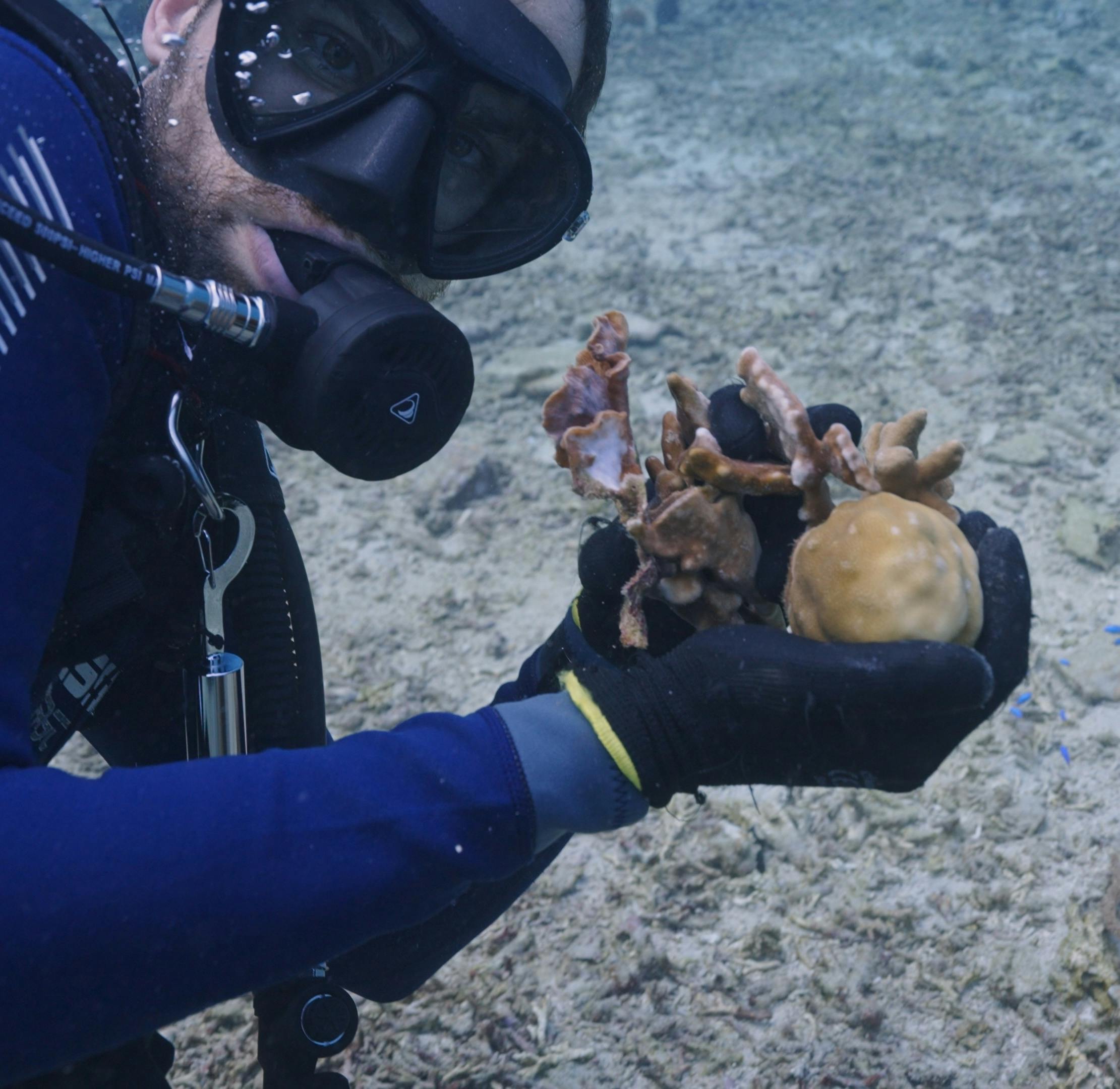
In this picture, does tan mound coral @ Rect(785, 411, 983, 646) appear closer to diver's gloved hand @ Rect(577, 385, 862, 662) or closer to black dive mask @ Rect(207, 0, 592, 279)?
diver's gloved hand @ Rect(577, 385, 862, 662)

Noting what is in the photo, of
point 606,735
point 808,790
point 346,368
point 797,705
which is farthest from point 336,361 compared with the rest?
point 808,790

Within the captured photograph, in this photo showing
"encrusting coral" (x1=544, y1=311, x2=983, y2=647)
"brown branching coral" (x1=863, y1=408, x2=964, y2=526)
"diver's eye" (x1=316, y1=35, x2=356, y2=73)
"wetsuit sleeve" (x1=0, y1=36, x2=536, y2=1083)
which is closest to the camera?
"wetsuit sleeve" (x1=0, y1=36, x2=536, y2=1083)

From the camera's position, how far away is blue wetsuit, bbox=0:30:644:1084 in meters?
1.01

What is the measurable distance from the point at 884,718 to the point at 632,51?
55.7 feet

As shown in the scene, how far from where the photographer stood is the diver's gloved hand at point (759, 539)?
1724 mm

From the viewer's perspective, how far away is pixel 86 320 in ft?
4.31

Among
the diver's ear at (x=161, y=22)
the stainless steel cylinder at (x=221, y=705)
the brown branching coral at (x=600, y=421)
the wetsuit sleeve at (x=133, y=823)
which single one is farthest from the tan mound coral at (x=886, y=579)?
the diver's ear at (x=161, y=22)

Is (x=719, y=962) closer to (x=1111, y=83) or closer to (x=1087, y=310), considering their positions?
(x=1087, y=310)

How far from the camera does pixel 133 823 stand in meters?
1.05

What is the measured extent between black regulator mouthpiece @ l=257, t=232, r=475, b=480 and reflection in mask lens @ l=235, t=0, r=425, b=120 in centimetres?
32

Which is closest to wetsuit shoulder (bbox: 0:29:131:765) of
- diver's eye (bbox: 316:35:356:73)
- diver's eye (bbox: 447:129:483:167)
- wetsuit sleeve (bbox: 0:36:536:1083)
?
wetsuit sleeve (bbox: 0:36:536:1083)

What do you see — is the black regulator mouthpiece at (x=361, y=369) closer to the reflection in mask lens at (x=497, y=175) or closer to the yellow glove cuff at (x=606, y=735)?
the reflection in mask lens at (x=497, y=175)

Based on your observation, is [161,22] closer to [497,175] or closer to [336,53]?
[336,53]

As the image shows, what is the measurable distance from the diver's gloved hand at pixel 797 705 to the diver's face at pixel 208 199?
3.64 ft
